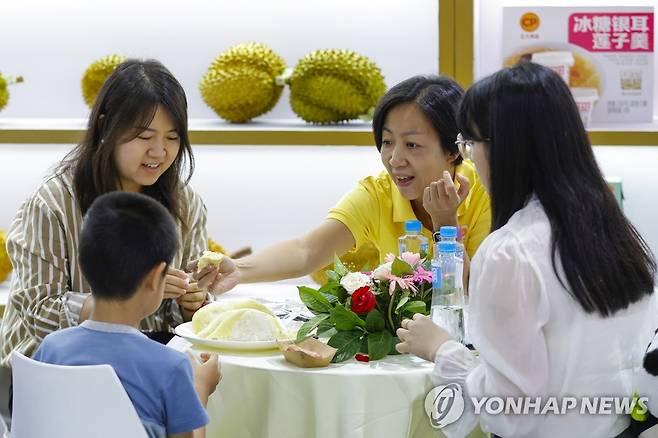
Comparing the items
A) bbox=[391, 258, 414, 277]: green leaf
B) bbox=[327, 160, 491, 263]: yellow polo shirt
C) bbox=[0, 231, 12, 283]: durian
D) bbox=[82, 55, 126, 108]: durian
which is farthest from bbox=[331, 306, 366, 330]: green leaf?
bbox=[0, 231, 12, 283]: durian

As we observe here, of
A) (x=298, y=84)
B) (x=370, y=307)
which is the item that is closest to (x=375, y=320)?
(x=370, y=307)

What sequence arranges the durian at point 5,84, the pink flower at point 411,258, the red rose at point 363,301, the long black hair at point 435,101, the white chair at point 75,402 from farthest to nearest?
the durian at point 5,84, the long black hair at point 435,101, the pink flower at point 411,258, the red rose at point 363,301, the white chair at point 75,402

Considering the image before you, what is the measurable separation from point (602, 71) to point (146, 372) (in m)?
1.76

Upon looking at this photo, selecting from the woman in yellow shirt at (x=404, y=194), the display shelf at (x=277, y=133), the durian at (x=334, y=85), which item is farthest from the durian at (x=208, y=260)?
the durian at (x=334, y=85)

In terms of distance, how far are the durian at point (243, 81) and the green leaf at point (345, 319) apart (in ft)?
3.95

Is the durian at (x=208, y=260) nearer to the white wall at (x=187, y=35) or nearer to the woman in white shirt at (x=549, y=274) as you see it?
the woman in white shirt at (x=549, y=274)

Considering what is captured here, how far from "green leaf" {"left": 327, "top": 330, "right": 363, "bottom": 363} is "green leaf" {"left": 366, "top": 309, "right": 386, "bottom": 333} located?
0.02 m

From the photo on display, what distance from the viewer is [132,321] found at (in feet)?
4.87

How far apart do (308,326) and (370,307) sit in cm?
11

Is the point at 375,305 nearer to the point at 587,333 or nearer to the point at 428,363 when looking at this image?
the point at 428,363

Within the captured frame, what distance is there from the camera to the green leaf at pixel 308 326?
5.61 ft

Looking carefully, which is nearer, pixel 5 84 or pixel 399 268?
pixel 399 268

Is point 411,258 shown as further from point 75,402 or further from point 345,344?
point 75,402

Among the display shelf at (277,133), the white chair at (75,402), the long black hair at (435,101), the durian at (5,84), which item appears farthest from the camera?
the durian at (5,84)
